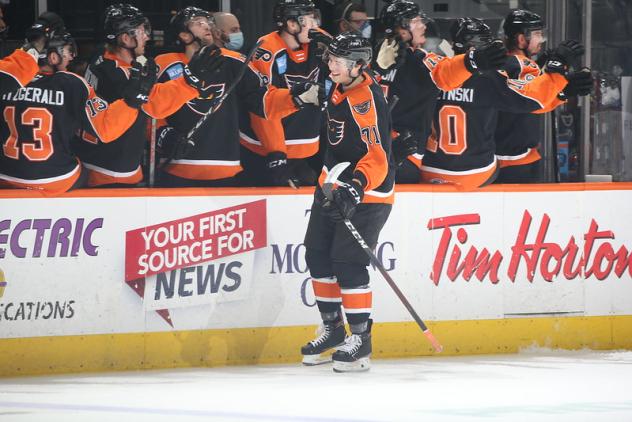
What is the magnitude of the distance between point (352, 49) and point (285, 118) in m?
0.88

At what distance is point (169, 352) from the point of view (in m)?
6.45

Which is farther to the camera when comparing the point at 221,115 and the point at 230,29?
the point at 230,29

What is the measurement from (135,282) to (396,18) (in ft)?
6.24

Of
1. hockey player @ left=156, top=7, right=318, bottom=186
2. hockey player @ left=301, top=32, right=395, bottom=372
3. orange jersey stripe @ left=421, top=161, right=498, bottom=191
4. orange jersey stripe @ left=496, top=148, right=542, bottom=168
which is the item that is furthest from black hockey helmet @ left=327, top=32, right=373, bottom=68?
orange jersey stripe @ left=496, top=148, right=542, bottom=168

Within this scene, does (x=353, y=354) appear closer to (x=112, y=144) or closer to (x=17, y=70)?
(x=112, y=144)

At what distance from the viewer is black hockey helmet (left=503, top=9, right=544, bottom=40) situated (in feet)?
23.7

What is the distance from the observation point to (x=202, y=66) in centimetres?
636

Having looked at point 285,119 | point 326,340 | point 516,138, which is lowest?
point 326,340

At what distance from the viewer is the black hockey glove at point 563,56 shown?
22.6ft

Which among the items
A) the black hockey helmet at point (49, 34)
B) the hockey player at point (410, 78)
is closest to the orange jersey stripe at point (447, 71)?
the hockey player at point (410, 78)

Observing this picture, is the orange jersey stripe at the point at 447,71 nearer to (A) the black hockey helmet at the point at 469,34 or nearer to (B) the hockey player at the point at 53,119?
(A) the black hockey helmet at the point at 469,34

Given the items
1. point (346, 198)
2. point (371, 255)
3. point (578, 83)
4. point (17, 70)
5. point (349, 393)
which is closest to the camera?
point (349, 393)

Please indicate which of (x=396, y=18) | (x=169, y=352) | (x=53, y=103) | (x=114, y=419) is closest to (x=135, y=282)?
(x=169, y=352)

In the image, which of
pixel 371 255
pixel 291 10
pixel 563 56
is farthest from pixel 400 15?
pixel 371 255
